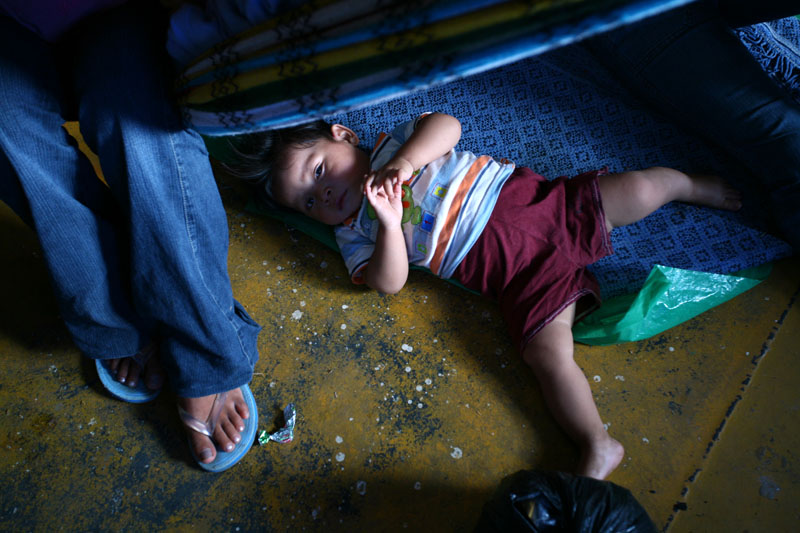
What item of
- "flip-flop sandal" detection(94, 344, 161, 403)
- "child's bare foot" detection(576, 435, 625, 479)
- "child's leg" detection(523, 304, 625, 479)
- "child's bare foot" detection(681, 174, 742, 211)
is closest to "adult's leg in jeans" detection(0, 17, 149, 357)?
"flip-flop sandal" detection(94, 344, 161, 403)

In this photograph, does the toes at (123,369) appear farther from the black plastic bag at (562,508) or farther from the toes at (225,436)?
the black plastic bag at (562,508)

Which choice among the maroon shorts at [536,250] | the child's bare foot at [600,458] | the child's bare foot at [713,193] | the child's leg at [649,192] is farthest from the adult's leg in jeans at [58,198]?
the child's bare foot at [713,193]

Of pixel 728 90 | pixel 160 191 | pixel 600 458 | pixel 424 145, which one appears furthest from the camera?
pixel 728 90

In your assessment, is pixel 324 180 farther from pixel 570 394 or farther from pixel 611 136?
pixel 611 136

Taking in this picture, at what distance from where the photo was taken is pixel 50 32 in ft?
3.06

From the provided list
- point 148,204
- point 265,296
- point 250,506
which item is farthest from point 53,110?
point 250,506

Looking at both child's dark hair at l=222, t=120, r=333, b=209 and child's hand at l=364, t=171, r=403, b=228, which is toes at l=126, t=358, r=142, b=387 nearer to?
child's dark hair at l=222, t=120, r=333, b=209

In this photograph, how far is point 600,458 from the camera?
47.8 inches

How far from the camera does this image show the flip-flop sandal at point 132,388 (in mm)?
1363

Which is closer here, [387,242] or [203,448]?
[203,448]

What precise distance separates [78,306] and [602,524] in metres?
1.26

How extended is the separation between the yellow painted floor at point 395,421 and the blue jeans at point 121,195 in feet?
0.86

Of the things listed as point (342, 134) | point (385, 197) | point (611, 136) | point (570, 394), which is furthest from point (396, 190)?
point (611, 136)

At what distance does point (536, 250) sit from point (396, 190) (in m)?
0.48
